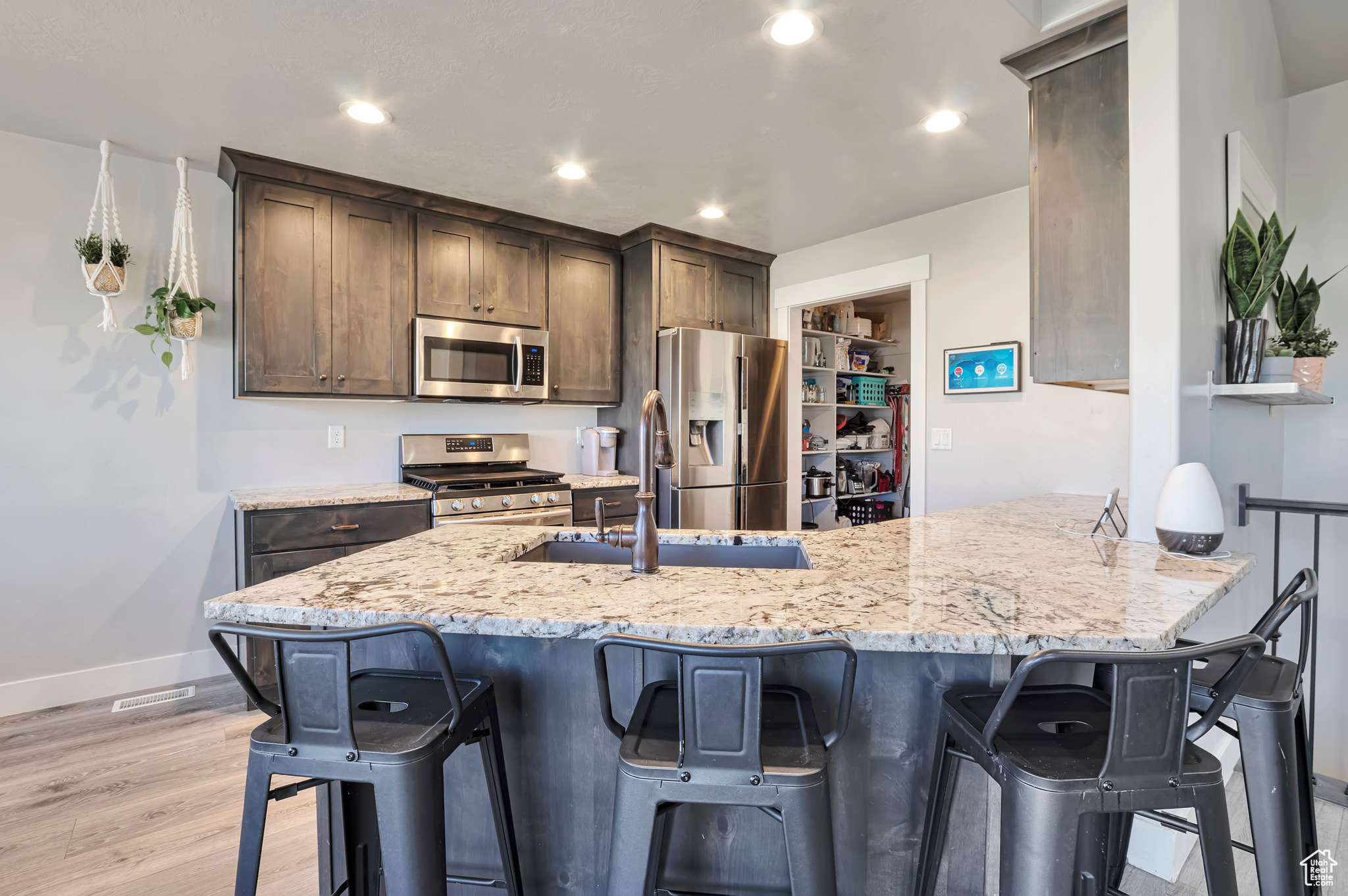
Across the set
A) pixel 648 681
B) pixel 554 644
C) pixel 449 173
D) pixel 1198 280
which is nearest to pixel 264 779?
pixel 554 644

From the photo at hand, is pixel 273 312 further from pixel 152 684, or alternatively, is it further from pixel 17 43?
pixel 152 684

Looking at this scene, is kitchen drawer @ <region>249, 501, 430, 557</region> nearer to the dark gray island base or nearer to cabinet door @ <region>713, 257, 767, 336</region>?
the dark gray island base

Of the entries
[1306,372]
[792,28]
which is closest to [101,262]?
[792,28]

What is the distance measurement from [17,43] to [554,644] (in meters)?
2.65

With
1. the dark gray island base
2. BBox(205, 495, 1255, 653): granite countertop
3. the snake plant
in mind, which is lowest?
the dark gray island base

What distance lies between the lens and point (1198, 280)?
1.73m

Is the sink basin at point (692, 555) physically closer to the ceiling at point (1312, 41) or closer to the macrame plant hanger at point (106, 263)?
the macrame plant hanger at point (106, 263)

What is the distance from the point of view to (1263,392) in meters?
1.70

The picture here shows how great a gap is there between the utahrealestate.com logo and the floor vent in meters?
3.76

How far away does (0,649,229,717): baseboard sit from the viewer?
106 inches

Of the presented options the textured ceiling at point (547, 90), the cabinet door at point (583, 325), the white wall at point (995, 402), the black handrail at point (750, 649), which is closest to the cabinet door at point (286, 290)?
the textured ceiling at point (547, 90)

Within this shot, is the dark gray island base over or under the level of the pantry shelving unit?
under

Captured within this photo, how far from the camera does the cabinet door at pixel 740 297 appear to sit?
422 cm

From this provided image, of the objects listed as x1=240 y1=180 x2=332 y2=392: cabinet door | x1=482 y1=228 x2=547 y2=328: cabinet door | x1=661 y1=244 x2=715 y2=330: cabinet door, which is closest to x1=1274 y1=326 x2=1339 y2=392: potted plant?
x1=661 y1=244 x2=715 y2=330: cabinet door
